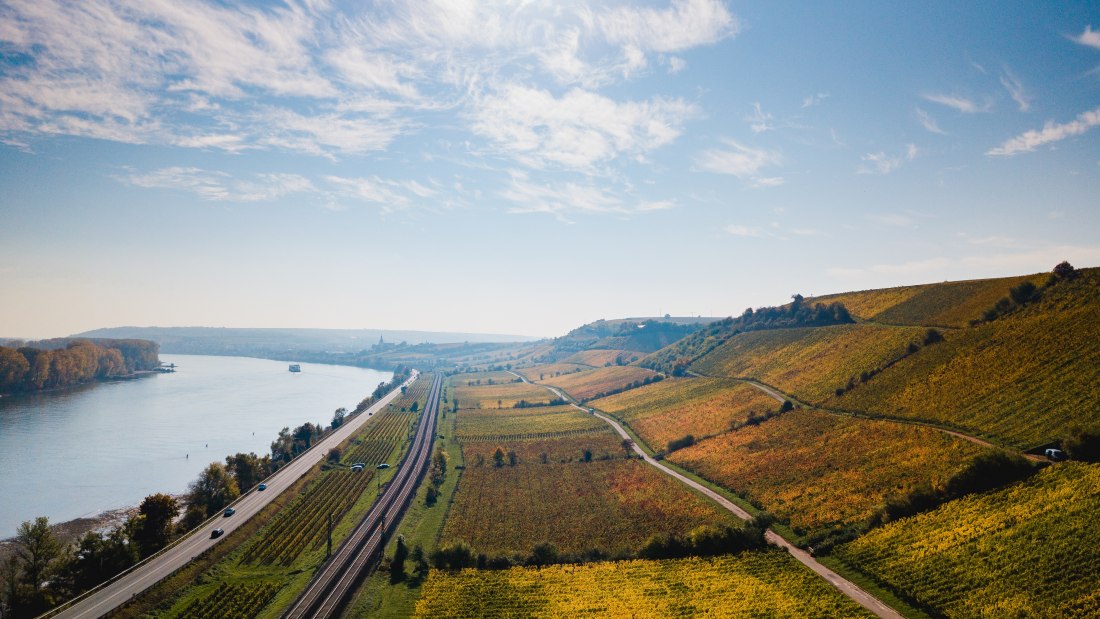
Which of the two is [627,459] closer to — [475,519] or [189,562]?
[475,519]

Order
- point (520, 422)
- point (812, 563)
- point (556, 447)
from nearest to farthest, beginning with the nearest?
point (812, 563)
point (556, 447)
point (520, 422)

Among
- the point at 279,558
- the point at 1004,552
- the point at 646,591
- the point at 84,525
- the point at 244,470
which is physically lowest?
the point at 84,525

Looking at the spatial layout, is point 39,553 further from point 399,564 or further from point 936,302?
point 936,302

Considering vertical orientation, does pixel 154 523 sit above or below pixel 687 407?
below

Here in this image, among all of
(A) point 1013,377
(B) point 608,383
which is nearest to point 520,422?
(B) point 608,383

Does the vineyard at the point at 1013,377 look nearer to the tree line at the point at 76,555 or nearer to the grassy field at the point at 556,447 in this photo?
the grassy field at the point at 556,447

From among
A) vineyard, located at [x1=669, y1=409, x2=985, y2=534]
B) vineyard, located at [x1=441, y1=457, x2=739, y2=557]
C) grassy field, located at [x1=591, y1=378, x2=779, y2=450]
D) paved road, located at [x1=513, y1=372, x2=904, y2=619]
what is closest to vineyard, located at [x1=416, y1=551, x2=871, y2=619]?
paved road, located at [x1=513, y1=372, x2=904, y2=619]

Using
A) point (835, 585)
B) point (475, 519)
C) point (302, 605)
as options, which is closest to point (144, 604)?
point (302, 605)

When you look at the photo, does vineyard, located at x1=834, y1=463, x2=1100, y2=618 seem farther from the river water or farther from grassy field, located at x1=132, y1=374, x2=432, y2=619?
the river water
